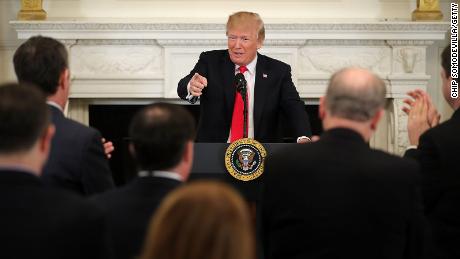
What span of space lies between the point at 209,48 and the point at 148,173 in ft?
12.7

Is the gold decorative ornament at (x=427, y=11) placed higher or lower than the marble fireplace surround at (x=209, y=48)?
higher

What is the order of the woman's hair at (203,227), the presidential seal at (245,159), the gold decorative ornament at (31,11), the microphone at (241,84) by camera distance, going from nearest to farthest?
the woman's hair at (203,227) → the presidential seal at (245,159) → the microphone at (241,84) → the gold decorative ornament at (31,11)

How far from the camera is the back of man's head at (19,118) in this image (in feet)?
5.82

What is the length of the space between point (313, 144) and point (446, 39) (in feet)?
14.0

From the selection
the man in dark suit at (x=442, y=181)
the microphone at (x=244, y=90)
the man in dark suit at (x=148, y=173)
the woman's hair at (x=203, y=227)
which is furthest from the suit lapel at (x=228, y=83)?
the woman's hair at (x=203, y=227)

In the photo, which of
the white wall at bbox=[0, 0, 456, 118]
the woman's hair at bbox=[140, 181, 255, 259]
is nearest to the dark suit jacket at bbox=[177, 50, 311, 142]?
the white wall at bbox=[0, 0, 456, 118]

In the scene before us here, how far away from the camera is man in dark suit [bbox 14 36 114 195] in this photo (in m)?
2.46

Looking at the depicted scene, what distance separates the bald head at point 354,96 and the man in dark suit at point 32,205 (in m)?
0.80

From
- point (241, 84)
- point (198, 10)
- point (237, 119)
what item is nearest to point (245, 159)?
point (241, 84)

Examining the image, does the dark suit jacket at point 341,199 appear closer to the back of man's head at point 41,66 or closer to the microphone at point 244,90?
the back of man's head at point 41,66

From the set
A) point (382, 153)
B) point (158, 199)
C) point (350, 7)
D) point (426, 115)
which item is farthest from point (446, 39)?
point (158, 199)

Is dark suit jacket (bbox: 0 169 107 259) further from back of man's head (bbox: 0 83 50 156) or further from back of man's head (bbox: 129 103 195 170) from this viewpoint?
back of man's head (bbox: 129 103 195 170)

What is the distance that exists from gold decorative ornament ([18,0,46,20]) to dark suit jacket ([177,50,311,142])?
210 cm

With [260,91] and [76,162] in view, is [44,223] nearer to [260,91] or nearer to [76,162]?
[76,162]
